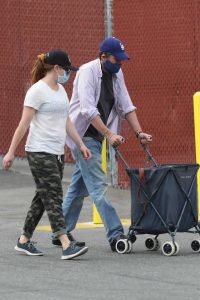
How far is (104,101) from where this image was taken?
8852 millimetres

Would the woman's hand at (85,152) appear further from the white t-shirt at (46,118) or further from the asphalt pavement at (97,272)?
the asphalt pavement at (97,272)

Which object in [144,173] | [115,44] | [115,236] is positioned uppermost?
[115,44]

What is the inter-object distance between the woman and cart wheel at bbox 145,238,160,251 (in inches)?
29.9

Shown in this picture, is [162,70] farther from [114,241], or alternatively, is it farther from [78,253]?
[78,253]

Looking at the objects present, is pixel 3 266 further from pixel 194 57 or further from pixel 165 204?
pixel 194 57

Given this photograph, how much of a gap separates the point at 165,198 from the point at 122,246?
565mm

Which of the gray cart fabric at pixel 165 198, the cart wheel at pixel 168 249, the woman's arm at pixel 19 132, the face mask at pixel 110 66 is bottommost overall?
the cart wheel at pixel 168 249

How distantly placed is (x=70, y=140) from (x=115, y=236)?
36.0 inches

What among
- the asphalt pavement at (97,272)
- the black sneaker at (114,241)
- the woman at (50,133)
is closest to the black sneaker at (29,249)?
the asphalt pavement at (97,272)

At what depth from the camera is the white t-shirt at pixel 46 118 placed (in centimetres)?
820

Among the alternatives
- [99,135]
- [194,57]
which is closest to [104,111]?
[99,135]

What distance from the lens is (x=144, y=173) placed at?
8438 mm

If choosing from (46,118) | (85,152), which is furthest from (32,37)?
(46,118)

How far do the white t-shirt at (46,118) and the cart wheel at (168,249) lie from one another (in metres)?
1.17
